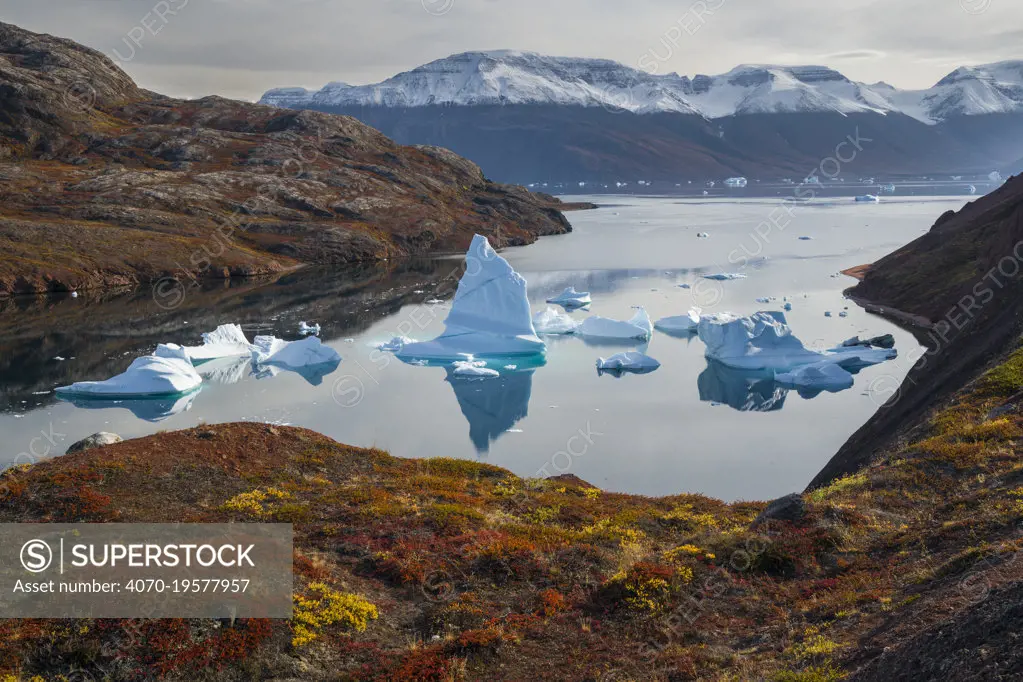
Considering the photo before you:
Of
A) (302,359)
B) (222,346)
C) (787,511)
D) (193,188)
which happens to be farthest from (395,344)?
(193,188)

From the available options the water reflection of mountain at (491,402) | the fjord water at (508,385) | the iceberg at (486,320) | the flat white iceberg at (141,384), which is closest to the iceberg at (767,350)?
the fjord water at (508,385)

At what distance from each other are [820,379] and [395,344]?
81.6ft

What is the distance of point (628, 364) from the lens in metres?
45.1

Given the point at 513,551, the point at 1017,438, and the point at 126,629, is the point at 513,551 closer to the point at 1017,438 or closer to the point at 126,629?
the point at 126,629

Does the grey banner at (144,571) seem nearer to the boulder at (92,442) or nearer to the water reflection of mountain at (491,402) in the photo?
the boulder at (92,442)

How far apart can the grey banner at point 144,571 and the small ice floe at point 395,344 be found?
113 ft

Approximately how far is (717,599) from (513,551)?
13.2 ft

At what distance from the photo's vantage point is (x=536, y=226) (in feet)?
402

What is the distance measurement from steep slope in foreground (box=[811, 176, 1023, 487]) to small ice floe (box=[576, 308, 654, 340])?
1581 cm

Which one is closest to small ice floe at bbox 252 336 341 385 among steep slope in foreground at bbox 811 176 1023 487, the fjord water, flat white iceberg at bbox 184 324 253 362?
the fjord water

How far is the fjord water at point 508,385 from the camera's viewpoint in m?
31.9

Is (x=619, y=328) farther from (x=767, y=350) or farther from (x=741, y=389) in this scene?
(x=741, y=389)

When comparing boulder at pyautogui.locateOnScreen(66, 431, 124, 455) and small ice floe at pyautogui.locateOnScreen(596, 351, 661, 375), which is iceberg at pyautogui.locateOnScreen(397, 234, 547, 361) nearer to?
small ice floe at pyautogui.locateOnScreen(596, 351, 661, 375)

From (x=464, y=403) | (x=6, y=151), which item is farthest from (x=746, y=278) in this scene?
(x=6, y=151)
